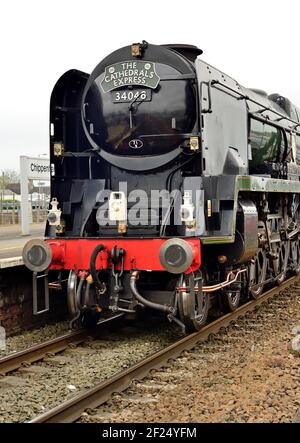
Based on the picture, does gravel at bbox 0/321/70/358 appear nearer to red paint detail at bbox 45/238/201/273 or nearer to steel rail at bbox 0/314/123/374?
steel rail at bbox 0/314/123/374

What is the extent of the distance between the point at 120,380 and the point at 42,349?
1.45m

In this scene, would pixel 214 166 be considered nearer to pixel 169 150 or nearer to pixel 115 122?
pixel 169 150

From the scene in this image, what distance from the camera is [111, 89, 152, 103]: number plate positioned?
7.29 m

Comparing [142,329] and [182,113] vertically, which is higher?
[182,113]

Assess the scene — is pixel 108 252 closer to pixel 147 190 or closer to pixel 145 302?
pixel 145 302

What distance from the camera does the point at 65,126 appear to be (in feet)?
26.2

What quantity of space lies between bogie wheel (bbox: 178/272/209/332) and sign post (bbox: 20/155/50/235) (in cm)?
1097

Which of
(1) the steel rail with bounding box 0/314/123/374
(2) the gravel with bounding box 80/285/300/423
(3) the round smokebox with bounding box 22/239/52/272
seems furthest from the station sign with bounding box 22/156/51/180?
(2) the gravel with bounding box 80/285/300/423

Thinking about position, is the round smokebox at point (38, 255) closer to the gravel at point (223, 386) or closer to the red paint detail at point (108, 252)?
the red paint detail at point (108, 252)

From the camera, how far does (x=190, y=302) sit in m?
6.60

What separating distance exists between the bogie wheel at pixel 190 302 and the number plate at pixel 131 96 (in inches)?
91.4

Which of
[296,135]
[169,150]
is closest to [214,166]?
[169,150]

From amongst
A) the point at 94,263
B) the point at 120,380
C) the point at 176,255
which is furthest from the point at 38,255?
the point at 120,380
